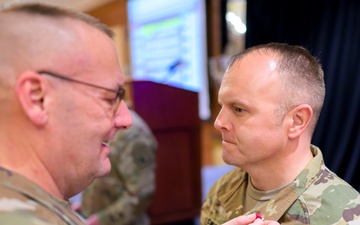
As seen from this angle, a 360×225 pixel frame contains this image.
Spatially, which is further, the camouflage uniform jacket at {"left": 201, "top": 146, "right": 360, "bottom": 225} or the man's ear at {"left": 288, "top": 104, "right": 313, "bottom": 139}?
the man's ear at {"left": 288, "top": 104, "right": 313, "bottom": 139}

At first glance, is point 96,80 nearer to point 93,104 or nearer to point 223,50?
point 93,104

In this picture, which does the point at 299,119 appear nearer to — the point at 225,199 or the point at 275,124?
the point at 275,124

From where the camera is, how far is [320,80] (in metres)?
1.08

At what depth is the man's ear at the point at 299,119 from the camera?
1.04 m

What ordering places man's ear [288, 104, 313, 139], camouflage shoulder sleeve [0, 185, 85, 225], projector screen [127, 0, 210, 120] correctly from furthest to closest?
1. projector screen [127, 0, 210, 120]
2. man's ear [288, 104, 313, 139]
3. camouflage shoulder sleeve [0, 185, 85, 225]

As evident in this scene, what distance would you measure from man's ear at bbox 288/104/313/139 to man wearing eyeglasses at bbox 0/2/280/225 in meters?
0.53

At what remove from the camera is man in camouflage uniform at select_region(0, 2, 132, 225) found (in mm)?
676

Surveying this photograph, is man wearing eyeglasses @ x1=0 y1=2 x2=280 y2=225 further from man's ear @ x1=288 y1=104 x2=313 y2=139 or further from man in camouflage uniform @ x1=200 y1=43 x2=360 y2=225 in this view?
man's ear @ x1=288 y1=104 x2=313 y2=139

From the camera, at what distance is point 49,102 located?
2.28ft

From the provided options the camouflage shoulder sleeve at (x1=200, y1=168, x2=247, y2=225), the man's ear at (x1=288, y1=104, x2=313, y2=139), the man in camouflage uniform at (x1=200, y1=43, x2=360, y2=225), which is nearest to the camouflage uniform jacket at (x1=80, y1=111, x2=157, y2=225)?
the camouflage shoulder sleeve at (x1=200, y1=168, x2=247, y2=225)

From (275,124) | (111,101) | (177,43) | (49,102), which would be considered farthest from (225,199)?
(177,43)

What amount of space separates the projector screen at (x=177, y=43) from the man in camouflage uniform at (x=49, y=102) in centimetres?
412

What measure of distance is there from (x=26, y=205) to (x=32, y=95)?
0.19m

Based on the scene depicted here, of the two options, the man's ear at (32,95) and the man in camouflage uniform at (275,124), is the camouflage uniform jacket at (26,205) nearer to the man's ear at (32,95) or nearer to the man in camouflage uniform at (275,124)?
the man's ear at (32,95)
